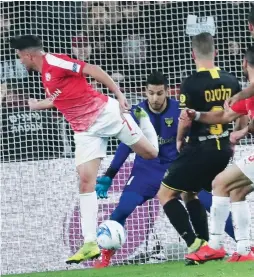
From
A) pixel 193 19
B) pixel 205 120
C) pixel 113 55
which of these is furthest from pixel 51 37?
pixel 205 120

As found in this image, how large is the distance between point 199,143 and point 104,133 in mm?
963

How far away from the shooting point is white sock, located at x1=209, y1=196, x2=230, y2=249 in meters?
7.55

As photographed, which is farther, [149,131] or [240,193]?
[149,131]

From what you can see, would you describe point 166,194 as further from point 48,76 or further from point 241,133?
point 48,76

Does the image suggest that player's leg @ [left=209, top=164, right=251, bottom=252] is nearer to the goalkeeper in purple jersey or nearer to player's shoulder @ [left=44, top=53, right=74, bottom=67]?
the goalkeeper in purple jersey

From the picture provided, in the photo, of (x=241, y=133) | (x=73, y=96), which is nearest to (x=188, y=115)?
(x=241, y=133)

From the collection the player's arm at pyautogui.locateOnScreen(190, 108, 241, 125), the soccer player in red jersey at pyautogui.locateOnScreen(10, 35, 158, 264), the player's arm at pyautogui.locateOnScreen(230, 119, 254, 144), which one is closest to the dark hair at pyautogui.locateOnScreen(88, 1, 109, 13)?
the soccer player in red jersey at pyautogui.locateOnScreen(10, 35, 158, 264)

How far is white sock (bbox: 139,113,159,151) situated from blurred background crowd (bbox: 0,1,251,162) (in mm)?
1538

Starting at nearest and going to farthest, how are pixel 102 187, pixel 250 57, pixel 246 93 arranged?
1. pixel 246 93
2. pixel 250 57
3. pixel 102 187

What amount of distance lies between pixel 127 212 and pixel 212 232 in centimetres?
166

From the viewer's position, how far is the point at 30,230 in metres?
10.3

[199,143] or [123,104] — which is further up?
[123,104]

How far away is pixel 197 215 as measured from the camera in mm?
8438

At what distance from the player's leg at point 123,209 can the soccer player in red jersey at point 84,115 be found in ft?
2.07
